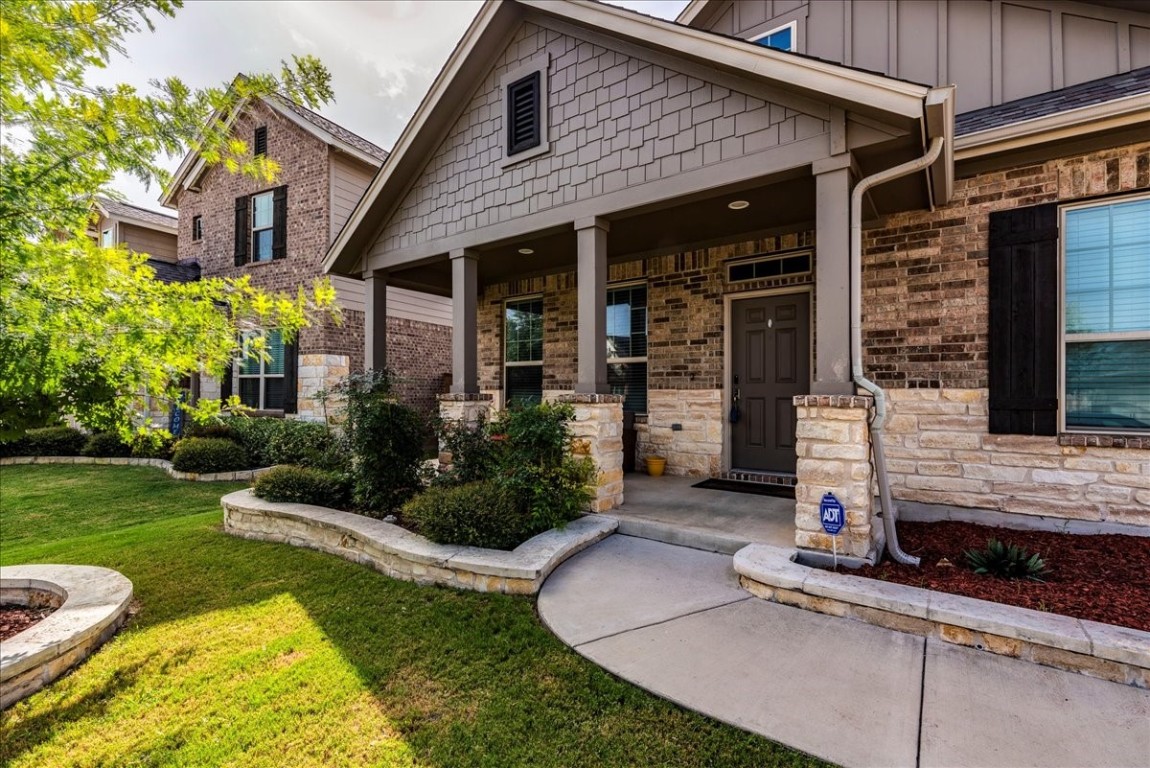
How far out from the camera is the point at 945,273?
493 cm

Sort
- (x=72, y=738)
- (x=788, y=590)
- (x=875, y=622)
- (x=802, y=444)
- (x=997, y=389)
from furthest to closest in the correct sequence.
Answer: (x=997, y=389) → (x=802, y=444) → (x=788, y=590) → (x=875, y=622) → (x=72, y=738)

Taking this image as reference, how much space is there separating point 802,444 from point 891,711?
1.78 metres

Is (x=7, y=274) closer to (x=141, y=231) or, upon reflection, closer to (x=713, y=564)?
(x=713, y=564)

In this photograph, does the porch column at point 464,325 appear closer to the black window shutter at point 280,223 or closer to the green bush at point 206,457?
the green bush at point 206,457

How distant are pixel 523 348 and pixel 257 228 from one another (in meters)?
7.44

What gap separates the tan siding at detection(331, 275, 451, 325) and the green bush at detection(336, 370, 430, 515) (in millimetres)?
4916

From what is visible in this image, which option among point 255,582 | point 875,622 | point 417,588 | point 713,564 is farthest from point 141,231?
point 875,622

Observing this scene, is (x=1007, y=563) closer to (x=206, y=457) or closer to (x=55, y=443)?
(x=206, y=457)

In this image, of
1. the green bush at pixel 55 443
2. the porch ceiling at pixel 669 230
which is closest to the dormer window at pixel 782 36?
the porch ceiling at pixel 669 230

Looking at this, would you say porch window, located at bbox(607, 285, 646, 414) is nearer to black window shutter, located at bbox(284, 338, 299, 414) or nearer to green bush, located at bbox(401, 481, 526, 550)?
green bush, located at bbox(401, 481, 526, 550)

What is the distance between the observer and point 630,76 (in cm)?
489

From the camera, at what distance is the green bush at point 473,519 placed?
13.3 feet

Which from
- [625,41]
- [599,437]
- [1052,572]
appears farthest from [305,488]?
[1052,572]

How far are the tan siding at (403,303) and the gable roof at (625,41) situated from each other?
3349 millimetres
